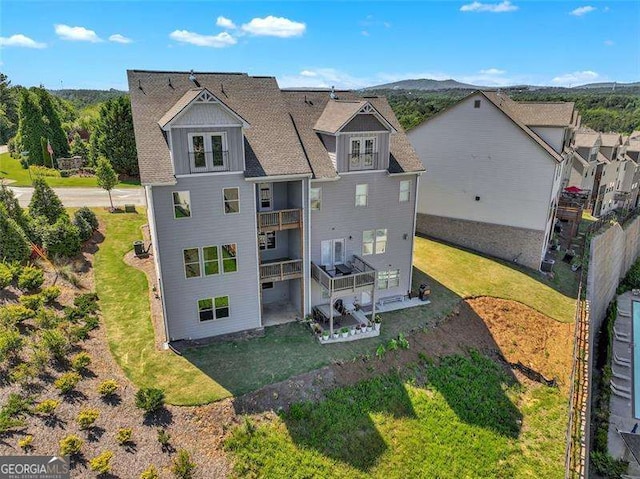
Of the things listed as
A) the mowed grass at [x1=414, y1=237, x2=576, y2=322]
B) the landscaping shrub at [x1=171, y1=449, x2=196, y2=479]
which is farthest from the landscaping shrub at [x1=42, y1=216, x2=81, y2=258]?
the mowed grass at [x1=414, y1=237, x2=576, y2=322]

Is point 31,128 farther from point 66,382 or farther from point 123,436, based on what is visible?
point 123,436

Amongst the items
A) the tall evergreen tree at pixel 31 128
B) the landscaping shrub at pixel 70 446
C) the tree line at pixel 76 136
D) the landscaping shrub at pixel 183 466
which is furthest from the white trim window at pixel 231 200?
the tall evergreen tree at pixel 31 128

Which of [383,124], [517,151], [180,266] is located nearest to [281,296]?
[180,266]

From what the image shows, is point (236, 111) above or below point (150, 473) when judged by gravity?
above

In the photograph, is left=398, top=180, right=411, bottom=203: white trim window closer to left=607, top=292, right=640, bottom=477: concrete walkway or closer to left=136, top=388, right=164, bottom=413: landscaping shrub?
left=136, top=388, right=164, bottom=413: landscaping shrub

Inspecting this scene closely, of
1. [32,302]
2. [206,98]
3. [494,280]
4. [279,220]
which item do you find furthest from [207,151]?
[494,280]
